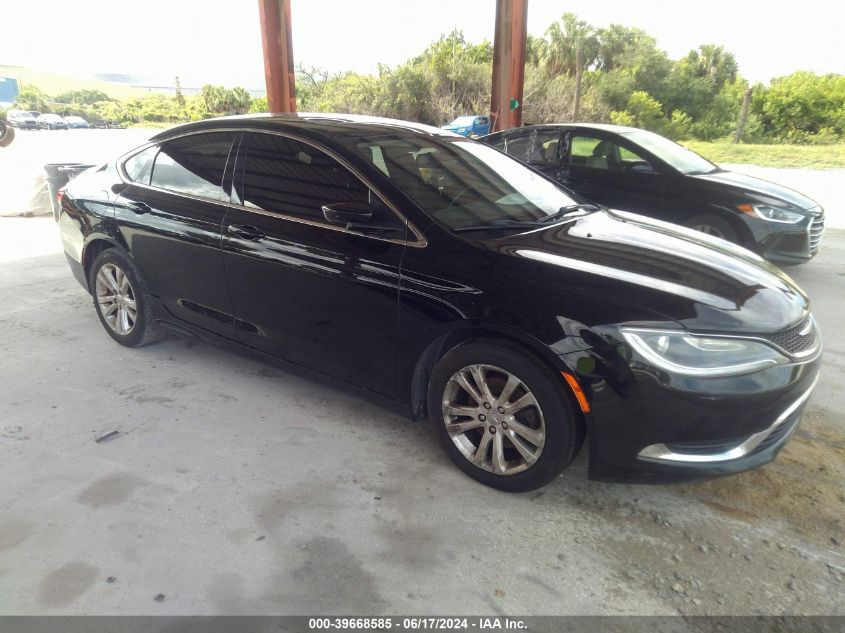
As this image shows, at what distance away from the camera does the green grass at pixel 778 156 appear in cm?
1772

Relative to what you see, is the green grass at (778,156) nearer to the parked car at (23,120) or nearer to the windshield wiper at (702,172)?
the windshield wiper at (702,172)

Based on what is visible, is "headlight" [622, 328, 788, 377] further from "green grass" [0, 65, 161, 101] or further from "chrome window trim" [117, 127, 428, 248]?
"green grass" [0, 65, 161, 101]

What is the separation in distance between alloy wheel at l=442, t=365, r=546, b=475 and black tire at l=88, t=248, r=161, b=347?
2.45 m

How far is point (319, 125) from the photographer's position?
3430mm

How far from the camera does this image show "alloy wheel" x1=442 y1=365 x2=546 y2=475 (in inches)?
103

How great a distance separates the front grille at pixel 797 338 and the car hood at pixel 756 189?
3.85m

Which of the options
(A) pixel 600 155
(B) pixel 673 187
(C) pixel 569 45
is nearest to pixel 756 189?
(B) pixel 673 187

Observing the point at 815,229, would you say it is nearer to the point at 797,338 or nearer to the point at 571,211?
the point at 571,211

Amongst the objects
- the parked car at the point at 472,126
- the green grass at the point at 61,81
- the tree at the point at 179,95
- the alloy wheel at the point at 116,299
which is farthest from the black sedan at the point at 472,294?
the green grass at the point at 61,81

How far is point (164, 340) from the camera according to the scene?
14.9 feet

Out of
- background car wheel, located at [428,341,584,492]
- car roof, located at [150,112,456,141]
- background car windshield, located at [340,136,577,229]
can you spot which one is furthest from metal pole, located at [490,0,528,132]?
background car wheel, located at [428,341,584,492]

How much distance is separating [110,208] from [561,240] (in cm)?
309

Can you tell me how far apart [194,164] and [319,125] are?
0.91m

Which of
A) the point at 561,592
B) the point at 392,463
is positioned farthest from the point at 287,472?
the point at 561,592
